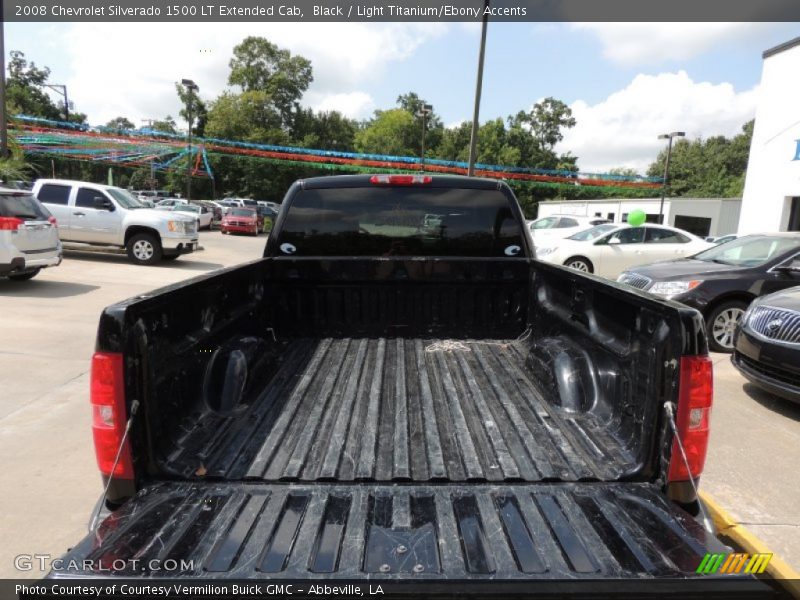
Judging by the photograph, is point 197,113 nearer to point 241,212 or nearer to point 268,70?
point 268,70

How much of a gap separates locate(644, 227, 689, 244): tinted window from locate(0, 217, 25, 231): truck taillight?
13503mm

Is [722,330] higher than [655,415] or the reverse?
the reverse

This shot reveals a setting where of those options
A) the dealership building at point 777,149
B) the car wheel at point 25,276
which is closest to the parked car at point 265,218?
the car wheel at point 25,276

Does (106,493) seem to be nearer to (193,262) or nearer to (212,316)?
(212,316)

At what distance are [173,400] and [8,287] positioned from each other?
33.4 feet

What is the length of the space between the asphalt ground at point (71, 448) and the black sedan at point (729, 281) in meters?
0.53

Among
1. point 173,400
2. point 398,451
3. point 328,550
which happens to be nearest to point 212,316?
point 173,400

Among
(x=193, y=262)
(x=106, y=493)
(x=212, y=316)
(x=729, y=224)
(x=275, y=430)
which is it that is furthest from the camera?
(x=729, y=224)

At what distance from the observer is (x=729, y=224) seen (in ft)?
117

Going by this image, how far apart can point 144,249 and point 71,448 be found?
11.6 m

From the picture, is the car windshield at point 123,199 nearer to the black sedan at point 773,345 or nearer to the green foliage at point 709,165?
the black sedan at point 773,345

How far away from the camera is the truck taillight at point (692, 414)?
6.28ft

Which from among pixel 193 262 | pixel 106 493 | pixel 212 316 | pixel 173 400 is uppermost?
pixel 212 316

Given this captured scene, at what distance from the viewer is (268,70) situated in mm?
67000
